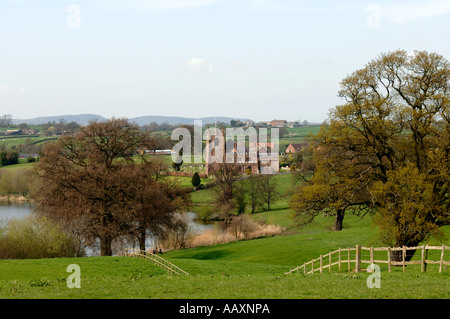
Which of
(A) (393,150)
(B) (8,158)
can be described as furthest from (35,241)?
(B) (8,158)

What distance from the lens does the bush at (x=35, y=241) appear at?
35.9 metres

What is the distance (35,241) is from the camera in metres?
36.5

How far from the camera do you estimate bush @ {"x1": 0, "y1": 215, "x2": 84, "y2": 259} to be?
35906 mm

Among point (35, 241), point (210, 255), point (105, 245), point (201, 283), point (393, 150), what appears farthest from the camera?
point (210, 255)

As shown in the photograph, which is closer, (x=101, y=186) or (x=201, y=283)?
(x=201, y=283)

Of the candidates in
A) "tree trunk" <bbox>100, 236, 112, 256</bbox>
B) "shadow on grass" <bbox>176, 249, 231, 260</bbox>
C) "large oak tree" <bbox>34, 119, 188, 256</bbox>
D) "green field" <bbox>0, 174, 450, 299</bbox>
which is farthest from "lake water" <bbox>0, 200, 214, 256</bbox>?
"green field" <bbox>0, 174, 450, 299</bbox>

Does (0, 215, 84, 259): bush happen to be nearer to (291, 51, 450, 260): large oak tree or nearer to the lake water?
(291, 51, 450, 260): large oak tree

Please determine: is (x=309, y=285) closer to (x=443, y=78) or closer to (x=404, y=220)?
(x=404, y=220)

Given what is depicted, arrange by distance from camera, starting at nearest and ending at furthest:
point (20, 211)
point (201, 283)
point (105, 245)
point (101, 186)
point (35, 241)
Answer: point (201, 283)
point (35, 241)
point (101, 186)
point (105, 245)
point (20, 211)

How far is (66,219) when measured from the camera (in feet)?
119

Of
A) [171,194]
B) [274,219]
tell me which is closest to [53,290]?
[171,194]

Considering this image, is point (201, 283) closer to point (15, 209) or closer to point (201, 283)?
point (201, 283)

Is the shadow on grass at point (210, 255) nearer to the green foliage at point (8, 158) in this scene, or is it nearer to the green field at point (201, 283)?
the green field at point (201, 283)

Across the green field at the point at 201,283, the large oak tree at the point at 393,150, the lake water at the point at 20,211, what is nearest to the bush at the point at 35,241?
the green field at the point at 201,283
